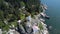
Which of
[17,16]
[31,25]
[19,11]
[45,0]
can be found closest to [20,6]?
[19,11]

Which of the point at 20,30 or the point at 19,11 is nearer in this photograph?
the point at 20,30

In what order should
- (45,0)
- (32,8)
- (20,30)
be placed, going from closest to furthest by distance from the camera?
(20,30) < (32,8) < (45,0)

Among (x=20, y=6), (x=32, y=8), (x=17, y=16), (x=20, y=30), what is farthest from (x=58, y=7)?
(x=20, y=30)

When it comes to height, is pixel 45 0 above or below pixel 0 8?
below

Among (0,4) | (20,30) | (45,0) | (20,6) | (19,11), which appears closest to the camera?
(20,30)

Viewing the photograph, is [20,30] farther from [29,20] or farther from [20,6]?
[20,6]

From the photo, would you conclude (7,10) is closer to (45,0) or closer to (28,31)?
(28,31)
